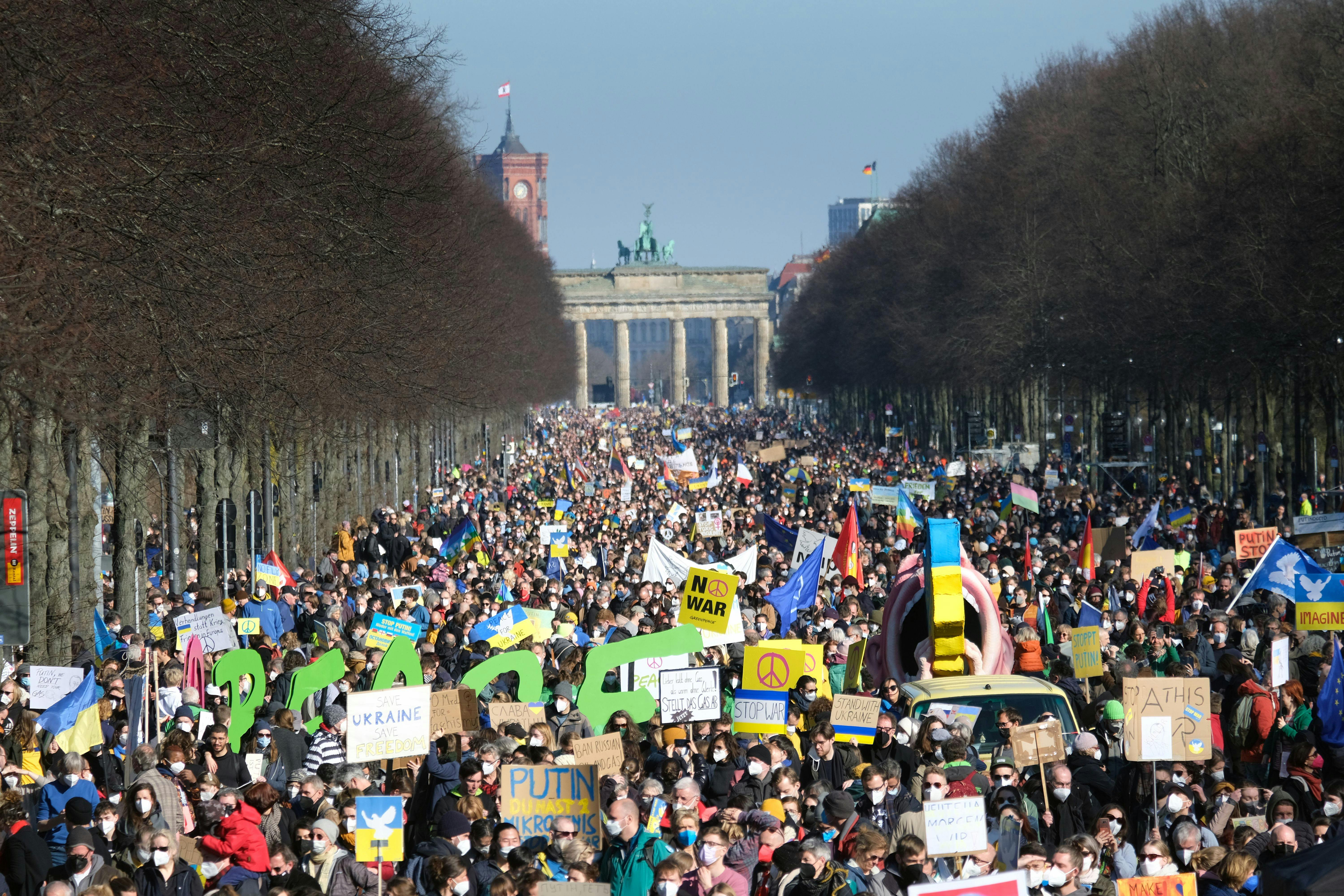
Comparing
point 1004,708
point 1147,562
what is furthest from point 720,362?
point 1004,708

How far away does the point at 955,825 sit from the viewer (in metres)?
10.2

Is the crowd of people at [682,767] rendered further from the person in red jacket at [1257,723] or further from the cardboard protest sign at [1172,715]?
the cardboard protest sign at [1172,715]

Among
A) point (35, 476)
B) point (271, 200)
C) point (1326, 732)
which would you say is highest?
point (271, 200)

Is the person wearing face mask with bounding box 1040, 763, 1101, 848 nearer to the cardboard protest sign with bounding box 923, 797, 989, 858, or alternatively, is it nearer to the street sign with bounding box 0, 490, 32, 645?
the cardboard protest sign with bounding box 923, 797, 989, 858

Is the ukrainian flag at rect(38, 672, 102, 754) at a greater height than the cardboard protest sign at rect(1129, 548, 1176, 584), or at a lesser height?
lesser

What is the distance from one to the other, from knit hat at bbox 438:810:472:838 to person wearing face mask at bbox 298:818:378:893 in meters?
0.55

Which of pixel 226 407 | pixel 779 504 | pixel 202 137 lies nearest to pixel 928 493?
pixel 779 504

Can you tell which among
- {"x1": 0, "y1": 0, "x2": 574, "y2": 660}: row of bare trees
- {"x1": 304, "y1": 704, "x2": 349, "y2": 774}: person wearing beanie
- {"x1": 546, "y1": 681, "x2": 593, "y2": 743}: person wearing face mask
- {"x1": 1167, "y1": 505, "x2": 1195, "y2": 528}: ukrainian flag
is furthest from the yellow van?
{"x1": 1167, "y1": 505, "x2": 1195, "y2": 528}: ukrainian flag

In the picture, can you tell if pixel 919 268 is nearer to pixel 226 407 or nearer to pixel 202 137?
pixel 226 407

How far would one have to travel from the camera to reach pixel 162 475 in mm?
36312

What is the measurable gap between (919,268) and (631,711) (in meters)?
59.2

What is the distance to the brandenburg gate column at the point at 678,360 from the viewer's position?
7165 inches

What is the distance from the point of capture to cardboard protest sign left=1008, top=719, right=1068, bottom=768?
12.4 meters

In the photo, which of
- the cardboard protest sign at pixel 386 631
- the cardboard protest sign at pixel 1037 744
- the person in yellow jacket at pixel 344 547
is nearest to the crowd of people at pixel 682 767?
the cardboard protest sign at pixel 1037 744
